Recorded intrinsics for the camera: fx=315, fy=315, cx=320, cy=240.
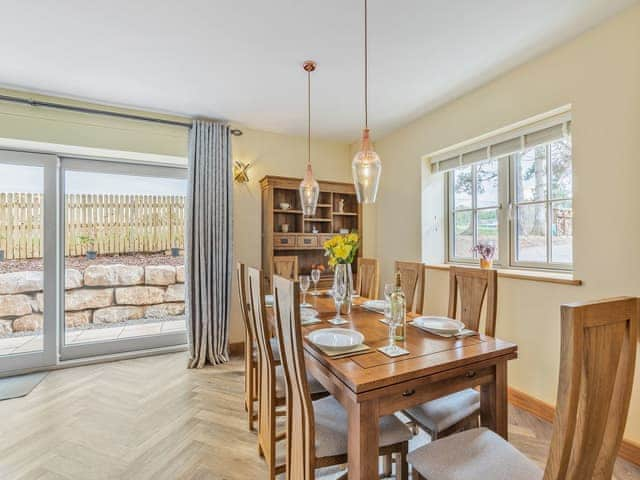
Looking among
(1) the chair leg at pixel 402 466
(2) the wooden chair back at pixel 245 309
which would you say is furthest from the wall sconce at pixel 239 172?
(1) the chair leg at pixel 402 466

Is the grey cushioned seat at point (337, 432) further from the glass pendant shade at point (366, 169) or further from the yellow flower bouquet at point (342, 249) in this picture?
the glass pendant shade at point (366, 169)

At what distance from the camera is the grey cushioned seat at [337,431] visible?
1213 millimetres

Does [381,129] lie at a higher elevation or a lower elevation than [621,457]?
higher

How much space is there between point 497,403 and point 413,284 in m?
1.11

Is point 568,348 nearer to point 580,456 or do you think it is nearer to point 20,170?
point 580,456

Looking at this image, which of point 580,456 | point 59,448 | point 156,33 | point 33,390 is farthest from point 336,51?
point 33,390

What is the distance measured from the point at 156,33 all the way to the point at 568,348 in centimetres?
252

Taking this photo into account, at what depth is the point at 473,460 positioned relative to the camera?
1.08m

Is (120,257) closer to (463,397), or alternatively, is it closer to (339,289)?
(339,289)

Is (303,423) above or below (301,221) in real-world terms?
below

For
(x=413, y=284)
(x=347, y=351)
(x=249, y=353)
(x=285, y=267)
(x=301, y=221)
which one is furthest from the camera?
(x=301, y=221)

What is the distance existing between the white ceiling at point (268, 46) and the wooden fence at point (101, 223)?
1005 mm

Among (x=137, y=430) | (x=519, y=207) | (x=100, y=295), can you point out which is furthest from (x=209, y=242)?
(x=519, y=207)

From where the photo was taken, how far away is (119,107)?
2984mm
